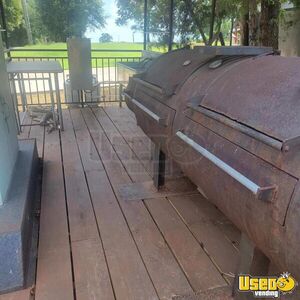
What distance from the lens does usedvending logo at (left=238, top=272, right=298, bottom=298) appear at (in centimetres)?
133

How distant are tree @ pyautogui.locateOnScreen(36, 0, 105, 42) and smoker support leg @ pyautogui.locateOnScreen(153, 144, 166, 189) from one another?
10.6 metres

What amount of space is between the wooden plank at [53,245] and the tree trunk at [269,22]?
9.71 ft

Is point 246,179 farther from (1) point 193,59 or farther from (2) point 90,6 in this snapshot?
(2) point 90,6

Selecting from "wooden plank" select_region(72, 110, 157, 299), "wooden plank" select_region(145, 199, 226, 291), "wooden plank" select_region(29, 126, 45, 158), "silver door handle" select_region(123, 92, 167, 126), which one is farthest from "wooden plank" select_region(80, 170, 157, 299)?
"wooden plank" select_region(29, 126, 45, 158)

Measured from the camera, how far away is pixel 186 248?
6.00ft

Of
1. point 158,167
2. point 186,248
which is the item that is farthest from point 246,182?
point 158,167

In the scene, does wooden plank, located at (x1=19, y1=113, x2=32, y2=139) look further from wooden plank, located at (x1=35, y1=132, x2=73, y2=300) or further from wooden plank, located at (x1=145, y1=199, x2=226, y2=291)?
wooden plank, located at (x1=145, y1=199, x2=226, y2=291)

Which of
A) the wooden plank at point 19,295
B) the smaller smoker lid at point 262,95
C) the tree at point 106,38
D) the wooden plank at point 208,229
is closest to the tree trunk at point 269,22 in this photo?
the wooden plank at point 208,229

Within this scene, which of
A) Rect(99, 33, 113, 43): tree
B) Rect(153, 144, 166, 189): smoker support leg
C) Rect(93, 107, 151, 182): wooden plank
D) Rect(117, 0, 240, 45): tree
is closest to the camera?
Rect(153, 144, 166, 189): smoker support leg

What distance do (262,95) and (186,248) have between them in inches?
41.5

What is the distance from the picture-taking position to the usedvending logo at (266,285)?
4.36 ft

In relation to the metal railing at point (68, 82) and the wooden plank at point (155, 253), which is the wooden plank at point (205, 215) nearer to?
the wooden plank at point (155, 253)

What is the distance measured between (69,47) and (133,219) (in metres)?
3.65

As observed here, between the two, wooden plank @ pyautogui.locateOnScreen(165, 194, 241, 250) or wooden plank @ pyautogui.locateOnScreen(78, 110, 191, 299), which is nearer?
wooden plank @ pyautogui.locateOnScreen(78, 110, 191, 299)
